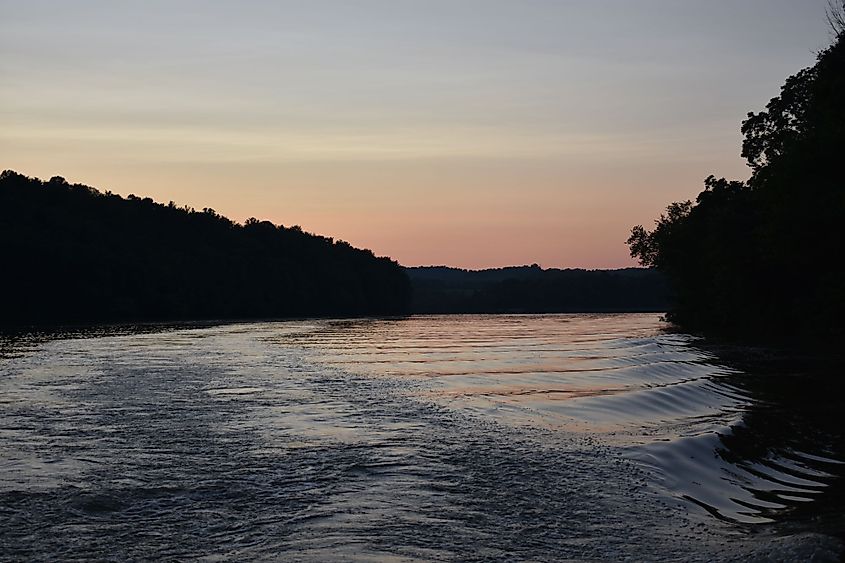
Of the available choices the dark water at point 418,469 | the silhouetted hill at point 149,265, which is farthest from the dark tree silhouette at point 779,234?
the silhouetted hill at point 149,265

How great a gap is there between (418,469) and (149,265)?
405ft

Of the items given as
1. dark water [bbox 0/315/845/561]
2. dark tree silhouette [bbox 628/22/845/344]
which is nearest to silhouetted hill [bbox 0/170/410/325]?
dark tree silhouette [bbox 628/22/845/344]

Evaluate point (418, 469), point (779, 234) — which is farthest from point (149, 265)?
point (418, 469)

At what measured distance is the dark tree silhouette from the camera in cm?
4053

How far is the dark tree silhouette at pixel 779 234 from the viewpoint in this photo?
133 ft

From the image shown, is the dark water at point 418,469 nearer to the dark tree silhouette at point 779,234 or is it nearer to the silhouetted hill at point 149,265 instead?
the dark tree silhouette at point 779,234

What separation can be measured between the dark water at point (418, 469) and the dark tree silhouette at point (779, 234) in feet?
44.4

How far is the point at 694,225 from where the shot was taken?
274ft

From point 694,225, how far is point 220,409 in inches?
2749

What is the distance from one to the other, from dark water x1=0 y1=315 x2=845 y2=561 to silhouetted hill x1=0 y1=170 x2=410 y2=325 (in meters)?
82.3

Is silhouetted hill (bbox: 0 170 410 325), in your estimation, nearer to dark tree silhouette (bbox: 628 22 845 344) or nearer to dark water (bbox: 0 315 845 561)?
dark tree silhouette (bbox: 628 22 845 344)

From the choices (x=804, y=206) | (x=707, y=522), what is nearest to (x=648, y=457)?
(x=707, y=522)

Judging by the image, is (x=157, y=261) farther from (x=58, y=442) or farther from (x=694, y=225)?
(x=58, y=442)

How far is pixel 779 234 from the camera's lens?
45125mm
